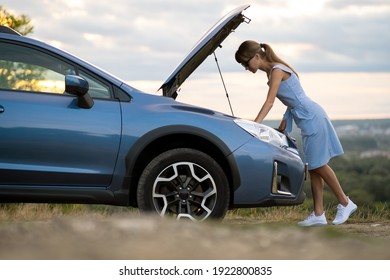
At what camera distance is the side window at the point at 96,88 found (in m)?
6.73

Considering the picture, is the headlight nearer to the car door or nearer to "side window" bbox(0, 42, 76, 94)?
the car door

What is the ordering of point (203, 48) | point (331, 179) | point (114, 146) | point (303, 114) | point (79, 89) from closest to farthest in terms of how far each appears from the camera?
point (79, 89) < point (114, 146) < point (203, 48) < point (303, 114) < point (331, 179)

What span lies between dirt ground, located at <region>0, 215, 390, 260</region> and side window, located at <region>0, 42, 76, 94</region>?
175 centimetres

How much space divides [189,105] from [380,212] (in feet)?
12.3

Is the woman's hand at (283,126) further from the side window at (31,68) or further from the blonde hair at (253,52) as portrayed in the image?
the side window at (31,68)

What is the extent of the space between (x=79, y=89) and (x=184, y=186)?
3.84ft

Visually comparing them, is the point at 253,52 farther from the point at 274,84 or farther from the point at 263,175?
the point at 263,175

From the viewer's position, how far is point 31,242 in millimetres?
4812

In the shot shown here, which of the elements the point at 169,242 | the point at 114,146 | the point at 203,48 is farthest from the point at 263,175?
the point at 169,242

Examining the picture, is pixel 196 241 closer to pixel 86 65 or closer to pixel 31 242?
pixel 31 242

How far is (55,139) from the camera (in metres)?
6.54

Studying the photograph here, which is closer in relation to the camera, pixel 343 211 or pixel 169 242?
pixel 169 242
